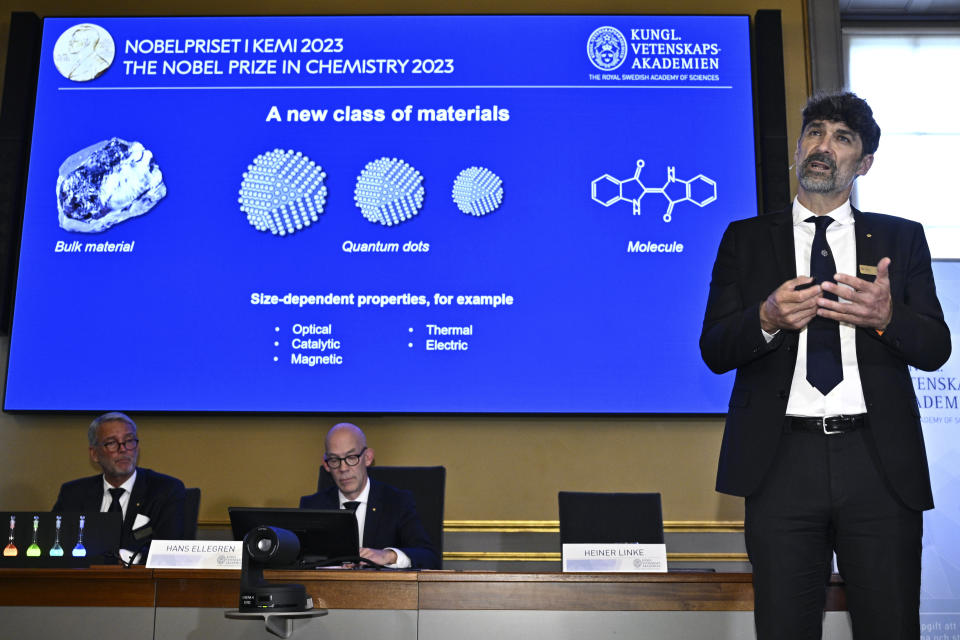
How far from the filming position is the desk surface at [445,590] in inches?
83.7

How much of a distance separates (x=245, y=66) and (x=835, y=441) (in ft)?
11.0

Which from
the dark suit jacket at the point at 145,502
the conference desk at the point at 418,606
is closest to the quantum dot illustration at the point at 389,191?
the dark suit jacket at the point at 145,502

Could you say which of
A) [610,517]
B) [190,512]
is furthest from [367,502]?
[610,517]

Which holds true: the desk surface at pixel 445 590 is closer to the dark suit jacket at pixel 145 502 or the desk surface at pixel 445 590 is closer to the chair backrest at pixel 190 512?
the dark suit jacket at pixel 145 502

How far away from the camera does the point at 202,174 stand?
4234mm

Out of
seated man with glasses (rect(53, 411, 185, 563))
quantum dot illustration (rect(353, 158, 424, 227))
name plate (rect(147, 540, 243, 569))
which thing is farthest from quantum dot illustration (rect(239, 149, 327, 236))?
name plate (rect(147, 540, 243, 569))

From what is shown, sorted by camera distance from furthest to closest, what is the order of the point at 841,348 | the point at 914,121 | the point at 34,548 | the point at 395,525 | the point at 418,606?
the point at 914,121, the point at 395,525, the point at 34,548, the point at 418,606, the point at 841,348

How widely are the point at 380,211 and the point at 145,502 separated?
1.59 meters

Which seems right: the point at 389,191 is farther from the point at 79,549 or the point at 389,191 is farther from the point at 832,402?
the point at 832,402

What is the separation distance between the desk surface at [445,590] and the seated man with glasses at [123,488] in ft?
4.13

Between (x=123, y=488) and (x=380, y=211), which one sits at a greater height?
(x=380, y=211)

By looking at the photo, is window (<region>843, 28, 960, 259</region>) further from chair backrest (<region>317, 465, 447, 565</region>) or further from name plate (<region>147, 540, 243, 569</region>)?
name plate (<region>147, 540, 243, 569</region>)

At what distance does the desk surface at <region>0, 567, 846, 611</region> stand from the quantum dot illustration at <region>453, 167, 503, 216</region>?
7.54ft

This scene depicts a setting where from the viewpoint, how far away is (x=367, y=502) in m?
3.34
